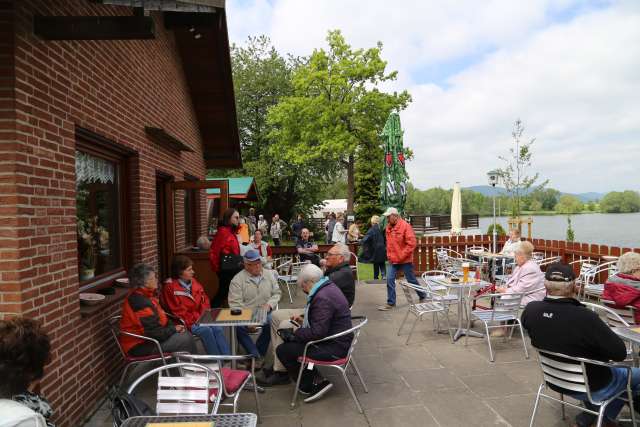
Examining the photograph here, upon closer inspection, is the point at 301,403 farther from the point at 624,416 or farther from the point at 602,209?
the point at 602,209

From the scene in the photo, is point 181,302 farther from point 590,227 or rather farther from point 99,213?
point 590,227

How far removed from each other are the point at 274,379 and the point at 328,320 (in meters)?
1.12

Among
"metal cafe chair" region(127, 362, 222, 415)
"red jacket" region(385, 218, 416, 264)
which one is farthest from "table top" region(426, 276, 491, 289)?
"metal cafe chair" region(127, 362, 222, 415)

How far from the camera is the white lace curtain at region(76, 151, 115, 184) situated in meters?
4.38

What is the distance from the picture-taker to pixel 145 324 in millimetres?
4020

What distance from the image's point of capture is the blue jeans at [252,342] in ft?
16.2

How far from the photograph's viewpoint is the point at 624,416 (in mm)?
3670

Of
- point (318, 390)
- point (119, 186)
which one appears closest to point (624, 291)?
point (318, 390)

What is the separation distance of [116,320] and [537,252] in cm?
968

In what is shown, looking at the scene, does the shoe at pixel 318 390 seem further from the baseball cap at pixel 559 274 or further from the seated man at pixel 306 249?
the seated man at pixel 306 249

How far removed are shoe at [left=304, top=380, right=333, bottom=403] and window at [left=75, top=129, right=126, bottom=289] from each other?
2319mm

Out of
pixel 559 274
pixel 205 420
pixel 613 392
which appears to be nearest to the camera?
pixel 205 420

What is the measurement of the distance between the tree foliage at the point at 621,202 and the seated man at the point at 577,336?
21.2m

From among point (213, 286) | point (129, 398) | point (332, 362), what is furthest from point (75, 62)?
point (213, 286)
